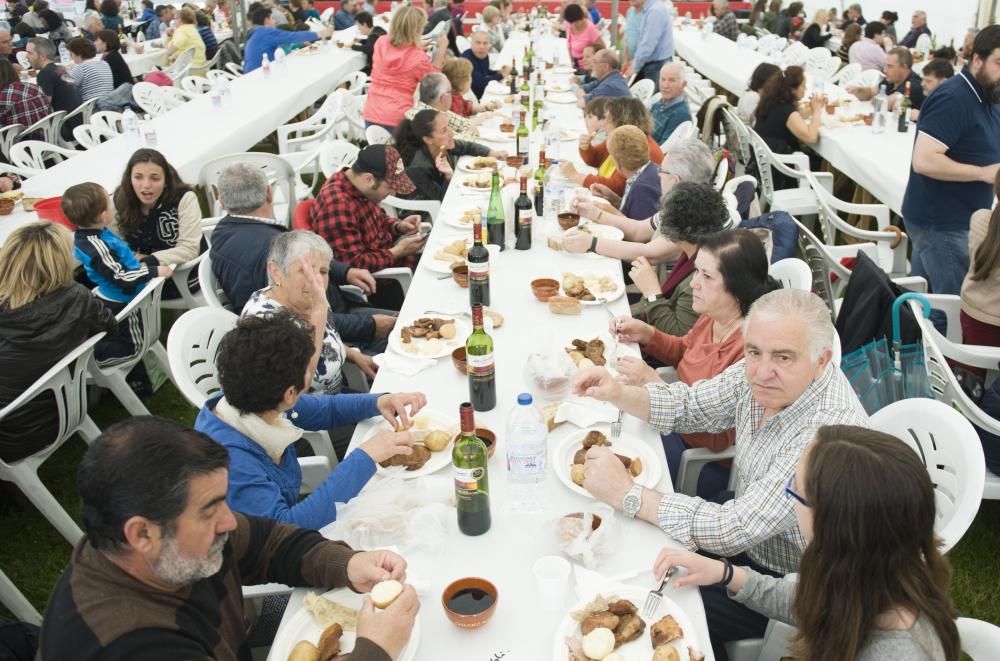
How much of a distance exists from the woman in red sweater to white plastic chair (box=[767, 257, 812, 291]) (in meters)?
0.28

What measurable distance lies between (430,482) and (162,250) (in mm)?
2725

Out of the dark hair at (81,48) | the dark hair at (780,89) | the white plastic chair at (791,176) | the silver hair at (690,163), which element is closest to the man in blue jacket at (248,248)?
the silver hair at (690,163)

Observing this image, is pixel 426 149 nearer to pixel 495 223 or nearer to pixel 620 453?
pixel 495 223

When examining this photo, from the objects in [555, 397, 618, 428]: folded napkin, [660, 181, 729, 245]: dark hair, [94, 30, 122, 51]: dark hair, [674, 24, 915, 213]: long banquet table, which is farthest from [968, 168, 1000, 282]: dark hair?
[94, 30, 122, 51]: dark hair

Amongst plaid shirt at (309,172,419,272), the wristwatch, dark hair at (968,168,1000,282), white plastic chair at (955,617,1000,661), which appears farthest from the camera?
plaid shirt at (309,172,419,272)

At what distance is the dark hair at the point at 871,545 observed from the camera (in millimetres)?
1206

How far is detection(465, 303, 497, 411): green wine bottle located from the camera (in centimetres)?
211

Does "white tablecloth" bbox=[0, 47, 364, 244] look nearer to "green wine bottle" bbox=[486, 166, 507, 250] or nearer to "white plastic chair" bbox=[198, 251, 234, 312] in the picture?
"white plastic chair" bbox=[198, 251, 234, 312]

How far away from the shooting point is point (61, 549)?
293 centimetres

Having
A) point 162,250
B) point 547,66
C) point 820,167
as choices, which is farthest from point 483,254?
point 547,66

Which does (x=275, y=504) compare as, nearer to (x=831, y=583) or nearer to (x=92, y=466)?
(x=92, y=466)

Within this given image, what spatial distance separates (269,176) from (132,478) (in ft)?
12.3

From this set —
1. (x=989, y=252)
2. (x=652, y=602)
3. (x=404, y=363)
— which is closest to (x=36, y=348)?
(x=404, y=363)

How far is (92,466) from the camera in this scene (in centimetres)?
128
